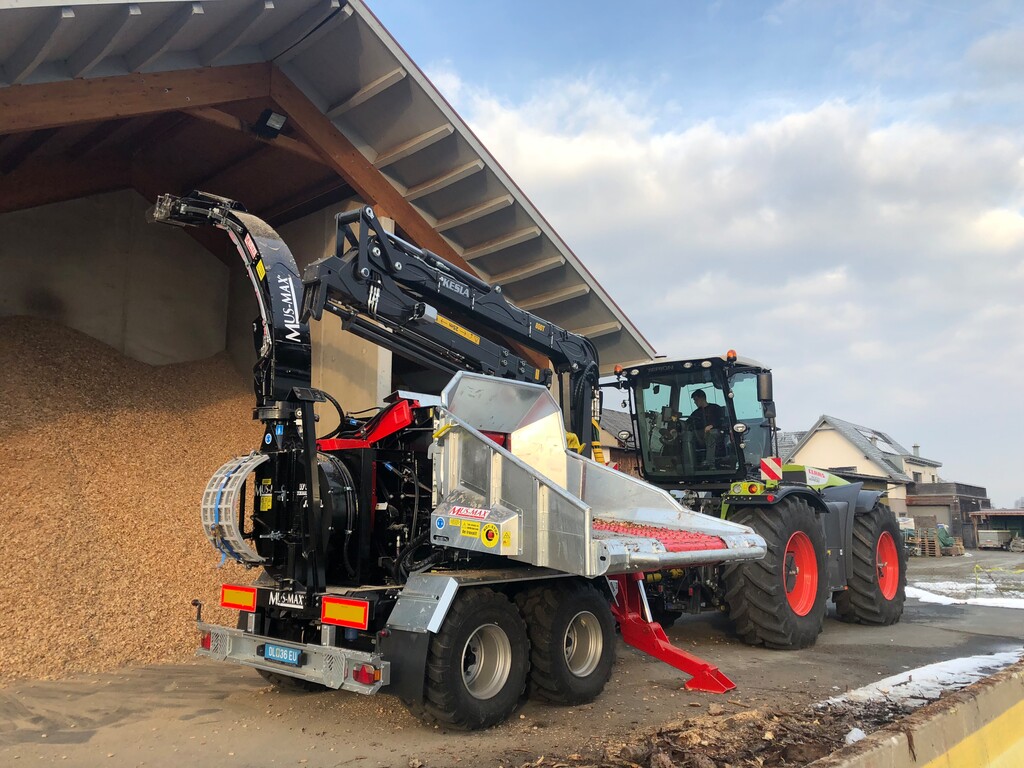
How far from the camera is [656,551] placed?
17.0 ft

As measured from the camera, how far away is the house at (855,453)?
120 ft

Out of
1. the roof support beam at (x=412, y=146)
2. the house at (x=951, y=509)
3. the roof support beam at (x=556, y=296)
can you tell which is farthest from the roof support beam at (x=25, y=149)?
the house at (x=951, y=509)

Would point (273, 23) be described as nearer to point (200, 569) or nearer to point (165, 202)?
point (165, 202)

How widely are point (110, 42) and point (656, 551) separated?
6505 millimetres

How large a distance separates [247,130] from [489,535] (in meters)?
7.12

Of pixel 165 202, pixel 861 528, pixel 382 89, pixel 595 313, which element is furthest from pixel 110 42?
pixel 861 528

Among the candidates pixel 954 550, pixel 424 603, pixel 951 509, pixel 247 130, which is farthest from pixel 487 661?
pixel 951 509

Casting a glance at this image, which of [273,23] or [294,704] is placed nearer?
[294,704]

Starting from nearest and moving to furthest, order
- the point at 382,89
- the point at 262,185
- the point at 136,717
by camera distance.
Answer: the point at 136,717, the point at 382,89, the point at 262,185

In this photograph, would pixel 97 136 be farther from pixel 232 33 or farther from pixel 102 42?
pixel 102 42

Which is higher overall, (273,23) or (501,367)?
(273,23)

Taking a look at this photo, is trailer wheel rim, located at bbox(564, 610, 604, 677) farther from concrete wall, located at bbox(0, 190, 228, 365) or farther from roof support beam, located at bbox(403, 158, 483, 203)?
concrete wall, located at bbox(0, 190, 228, 365)

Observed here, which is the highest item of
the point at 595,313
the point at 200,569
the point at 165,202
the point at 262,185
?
the point at 262,185

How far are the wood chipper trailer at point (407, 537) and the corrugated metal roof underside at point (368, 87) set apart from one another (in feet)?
7.41
